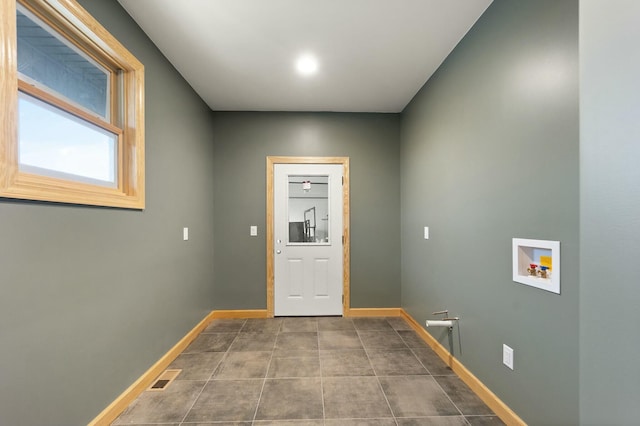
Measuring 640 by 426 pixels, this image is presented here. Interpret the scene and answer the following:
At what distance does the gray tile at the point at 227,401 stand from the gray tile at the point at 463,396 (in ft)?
4.32

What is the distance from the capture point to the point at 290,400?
6.06 feet

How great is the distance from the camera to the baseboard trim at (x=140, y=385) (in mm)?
1604

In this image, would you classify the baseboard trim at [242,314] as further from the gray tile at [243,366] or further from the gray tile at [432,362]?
the gray tile at [432,362]

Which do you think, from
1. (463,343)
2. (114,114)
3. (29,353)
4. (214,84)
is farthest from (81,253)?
(463,343)

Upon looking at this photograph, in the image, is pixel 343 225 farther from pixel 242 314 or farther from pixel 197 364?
pixel 197 364

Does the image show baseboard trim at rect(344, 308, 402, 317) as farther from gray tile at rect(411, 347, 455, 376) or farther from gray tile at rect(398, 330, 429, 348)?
gray tile at rect(411, 347, 455, 376)

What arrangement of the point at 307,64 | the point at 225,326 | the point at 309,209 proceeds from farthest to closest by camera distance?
the point at 309,209, the point at 225,326, the point at 307,64

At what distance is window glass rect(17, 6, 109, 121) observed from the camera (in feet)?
4.14

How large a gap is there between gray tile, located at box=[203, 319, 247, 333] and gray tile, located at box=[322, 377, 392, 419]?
1412mm

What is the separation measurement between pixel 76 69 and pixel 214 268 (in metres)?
2.40

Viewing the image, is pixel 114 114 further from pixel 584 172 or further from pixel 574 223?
pixel 574 223

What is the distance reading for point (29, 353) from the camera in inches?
46.9

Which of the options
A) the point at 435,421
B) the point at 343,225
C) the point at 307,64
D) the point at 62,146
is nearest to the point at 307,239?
the point at 343,225

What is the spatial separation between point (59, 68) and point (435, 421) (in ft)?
9.37
